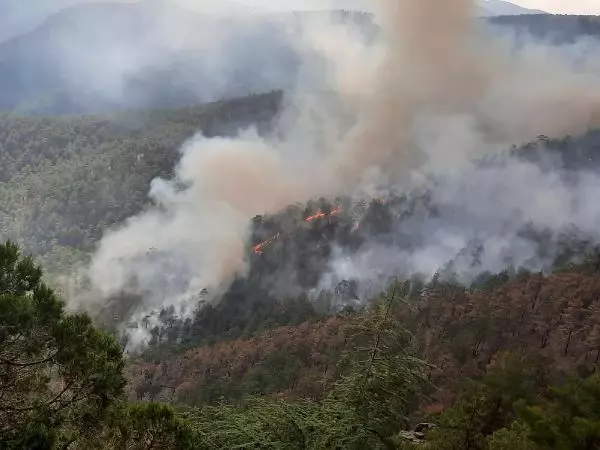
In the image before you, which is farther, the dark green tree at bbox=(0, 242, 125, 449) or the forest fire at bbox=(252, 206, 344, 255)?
the forest fire at bbox=(252, 206, 344, 255)

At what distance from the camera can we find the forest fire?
161 meters

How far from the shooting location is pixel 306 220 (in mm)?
165875

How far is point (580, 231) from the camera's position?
467ft

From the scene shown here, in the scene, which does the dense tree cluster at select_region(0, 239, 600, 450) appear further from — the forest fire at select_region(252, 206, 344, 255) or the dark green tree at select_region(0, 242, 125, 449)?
the forest fire at select_region(252, 206, 344, 255)

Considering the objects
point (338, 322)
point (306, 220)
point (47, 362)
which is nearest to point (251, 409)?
point (47, 362)

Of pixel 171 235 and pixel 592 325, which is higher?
pixel 592 325

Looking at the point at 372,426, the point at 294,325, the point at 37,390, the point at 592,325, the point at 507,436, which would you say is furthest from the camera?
the point at 294,325

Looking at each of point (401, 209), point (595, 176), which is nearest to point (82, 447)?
point (401, 209)

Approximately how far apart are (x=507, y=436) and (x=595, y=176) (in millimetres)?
165002

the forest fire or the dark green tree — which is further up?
Answer: the dark green tree

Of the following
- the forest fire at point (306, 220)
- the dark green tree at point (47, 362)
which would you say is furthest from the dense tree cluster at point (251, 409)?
the forest fire at point (306, 220)

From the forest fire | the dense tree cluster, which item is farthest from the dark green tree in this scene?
the forest fire

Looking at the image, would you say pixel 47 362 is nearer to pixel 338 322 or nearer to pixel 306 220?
pixel 338 322

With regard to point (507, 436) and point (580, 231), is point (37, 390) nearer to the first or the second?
point (507, 436)
